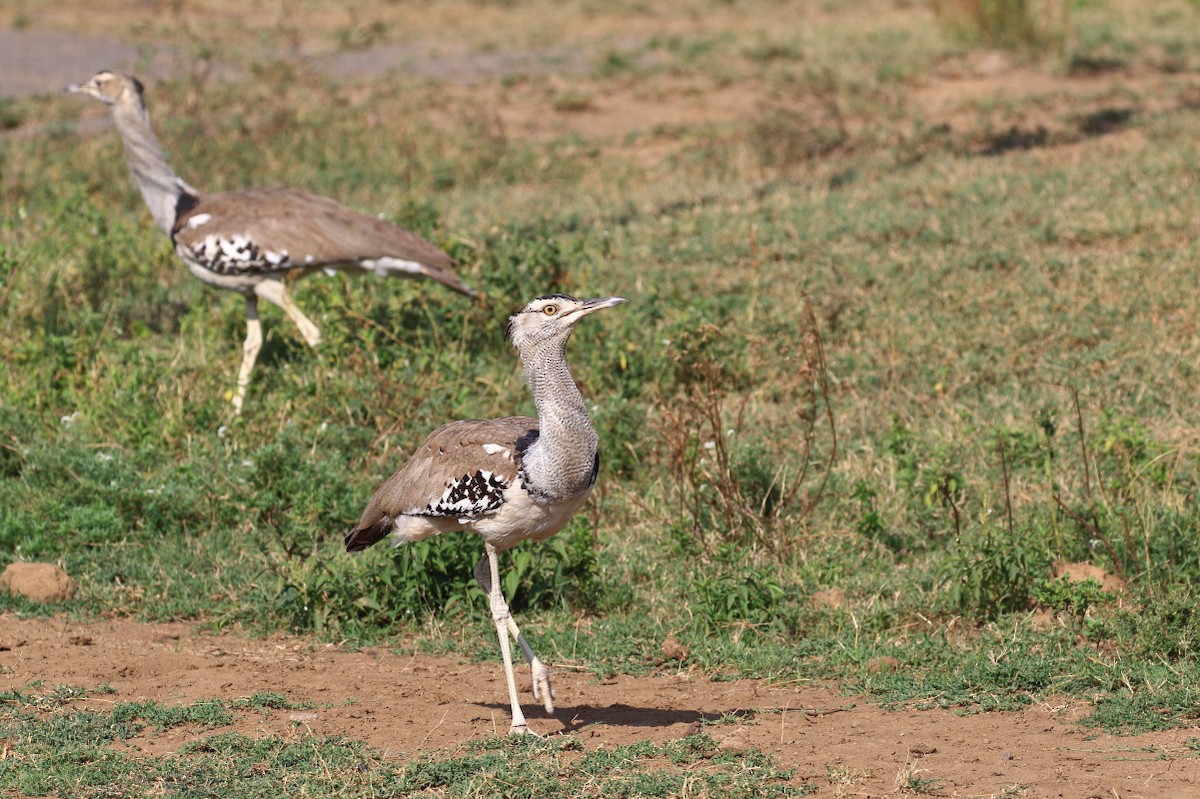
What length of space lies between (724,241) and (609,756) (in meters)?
5.94

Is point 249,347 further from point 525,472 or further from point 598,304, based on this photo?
point 598,304

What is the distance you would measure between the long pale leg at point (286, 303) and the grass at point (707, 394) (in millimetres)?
126

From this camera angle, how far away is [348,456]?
7.73m

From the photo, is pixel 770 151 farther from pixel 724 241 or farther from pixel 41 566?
pixel 41 566

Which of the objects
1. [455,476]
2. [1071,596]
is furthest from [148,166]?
[1071,596]

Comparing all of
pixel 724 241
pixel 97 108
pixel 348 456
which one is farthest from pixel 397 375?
pixel 97 108

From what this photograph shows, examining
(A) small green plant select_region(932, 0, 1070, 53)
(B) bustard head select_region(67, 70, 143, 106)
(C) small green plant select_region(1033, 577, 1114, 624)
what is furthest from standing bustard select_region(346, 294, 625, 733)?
(A) small green plant select_region(932, 0, 1070, 53)

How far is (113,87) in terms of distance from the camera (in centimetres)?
955

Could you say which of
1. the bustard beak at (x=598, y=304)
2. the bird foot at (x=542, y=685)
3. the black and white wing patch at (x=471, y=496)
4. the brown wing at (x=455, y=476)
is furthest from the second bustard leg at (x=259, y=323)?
the bustard beak at (x=598, y=304)

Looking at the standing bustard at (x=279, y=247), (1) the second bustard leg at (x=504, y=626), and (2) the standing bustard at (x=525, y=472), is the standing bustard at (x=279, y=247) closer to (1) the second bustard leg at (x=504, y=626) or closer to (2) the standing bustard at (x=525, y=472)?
(2) the standing bustard at (x=525, y=472)

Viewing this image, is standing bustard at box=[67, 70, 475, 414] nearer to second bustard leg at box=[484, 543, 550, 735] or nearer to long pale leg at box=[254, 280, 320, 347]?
long pale leg at box=[254, 280, 320, 347]

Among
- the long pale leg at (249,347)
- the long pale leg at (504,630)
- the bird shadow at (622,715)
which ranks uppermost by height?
the long pale leg at (249,347)

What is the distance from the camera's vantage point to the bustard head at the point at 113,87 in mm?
9500

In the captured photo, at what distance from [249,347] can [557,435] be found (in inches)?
152
